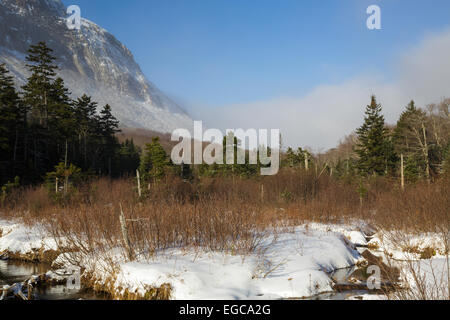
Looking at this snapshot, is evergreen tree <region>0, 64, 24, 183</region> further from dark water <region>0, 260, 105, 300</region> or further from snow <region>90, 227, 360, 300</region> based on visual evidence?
snow <region>90, 227, 360, 300</region>

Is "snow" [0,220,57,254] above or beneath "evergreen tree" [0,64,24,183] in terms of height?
beneath

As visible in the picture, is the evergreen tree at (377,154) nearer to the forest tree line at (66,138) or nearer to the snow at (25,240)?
the forest tree line at (66,138)

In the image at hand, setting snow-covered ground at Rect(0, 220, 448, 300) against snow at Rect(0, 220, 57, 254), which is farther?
snow at Rect(0, 220, 57, 254)

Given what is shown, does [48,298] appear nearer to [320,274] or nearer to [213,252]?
[213,252]

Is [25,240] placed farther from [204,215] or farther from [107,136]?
[107,136]

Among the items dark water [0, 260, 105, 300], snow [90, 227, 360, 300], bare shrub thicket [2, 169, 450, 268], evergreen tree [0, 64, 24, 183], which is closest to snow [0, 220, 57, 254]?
bare shrub thicket [2, 169, 450, 268]

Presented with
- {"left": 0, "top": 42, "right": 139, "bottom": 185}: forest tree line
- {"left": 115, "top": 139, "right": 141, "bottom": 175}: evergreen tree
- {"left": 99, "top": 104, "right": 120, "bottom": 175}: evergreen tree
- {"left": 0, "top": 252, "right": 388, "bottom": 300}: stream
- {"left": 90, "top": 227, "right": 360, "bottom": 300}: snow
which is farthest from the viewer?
{"left": 115, "top": 139, "right": 141, "bottom": 175}: evergreen tree

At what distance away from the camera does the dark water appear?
24.3ft

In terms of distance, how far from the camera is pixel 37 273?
379 inches

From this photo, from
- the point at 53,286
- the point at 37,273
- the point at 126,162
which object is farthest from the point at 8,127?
the point at 53,286

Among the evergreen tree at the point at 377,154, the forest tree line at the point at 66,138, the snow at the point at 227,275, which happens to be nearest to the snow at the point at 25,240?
the snow at the point at 227,275

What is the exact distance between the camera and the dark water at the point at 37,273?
24.3ft
